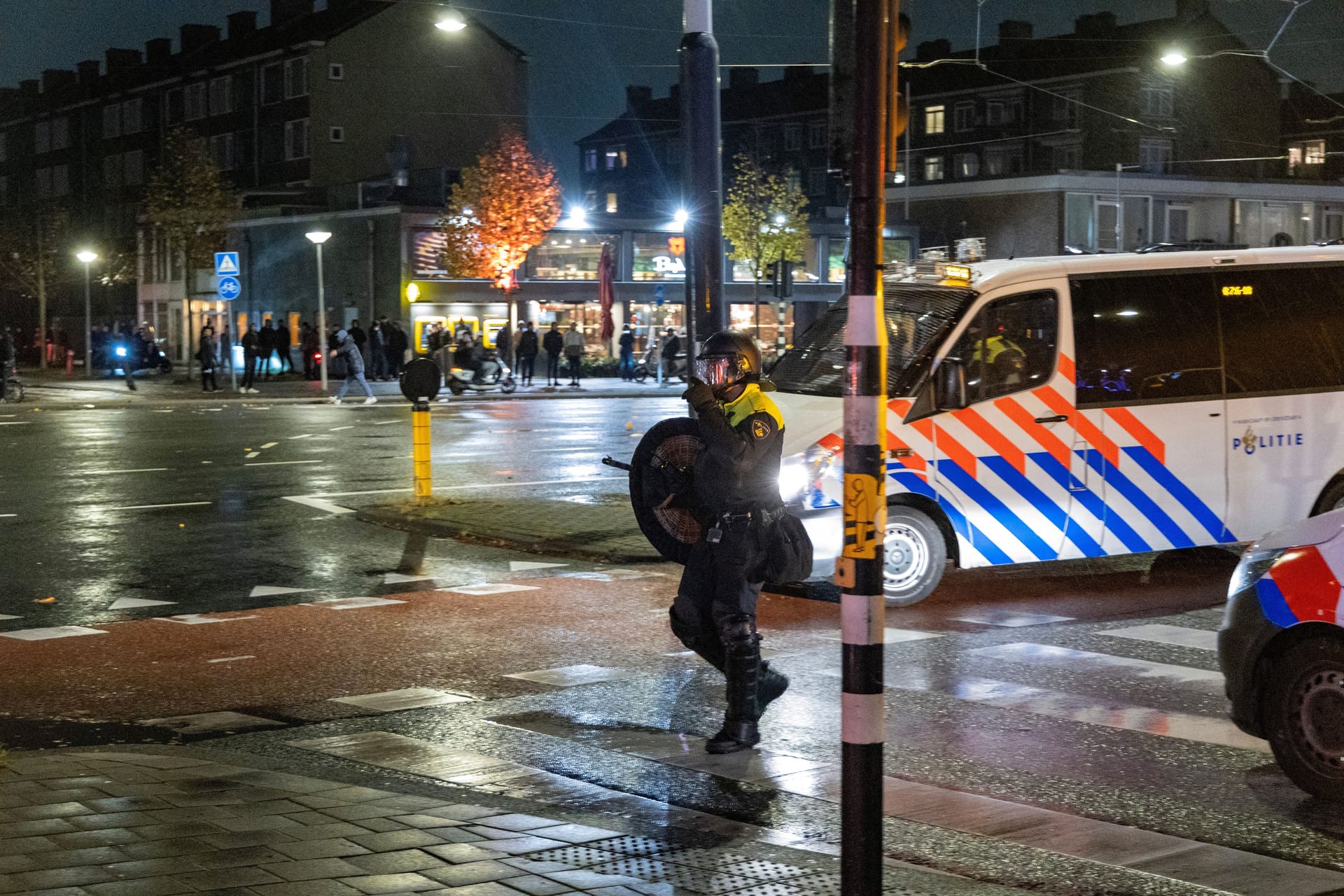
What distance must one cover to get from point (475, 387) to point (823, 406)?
2870 centimetres

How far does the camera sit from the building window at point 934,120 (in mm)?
73938

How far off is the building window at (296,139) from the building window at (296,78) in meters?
1.10

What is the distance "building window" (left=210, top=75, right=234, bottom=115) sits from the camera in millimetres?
67188

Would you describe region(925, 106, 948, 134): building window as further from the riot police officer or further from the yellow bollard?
the riot police officer

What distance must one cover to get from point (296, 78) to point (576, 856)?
6238cm

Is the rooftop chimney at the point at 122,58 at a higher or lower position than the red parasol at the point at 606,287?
higher

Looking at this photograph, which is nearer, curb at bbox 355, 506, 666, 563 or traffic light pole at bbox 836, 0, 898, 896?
traffic light pole at bbox 836, 0, 898, 896

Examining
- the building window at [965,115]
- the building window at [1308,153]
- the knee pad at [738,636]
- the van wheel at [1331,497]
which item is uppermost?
the building window at [965,115]

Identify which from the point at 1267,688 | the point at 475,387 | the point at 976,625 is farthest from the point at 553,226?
the point at 1267,688

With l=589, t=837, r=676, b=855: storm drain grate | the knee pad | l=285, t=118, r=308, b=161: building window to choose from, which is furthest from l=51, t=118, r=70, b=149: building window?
l=589, t=837, r=676, b=855: storm drain grate

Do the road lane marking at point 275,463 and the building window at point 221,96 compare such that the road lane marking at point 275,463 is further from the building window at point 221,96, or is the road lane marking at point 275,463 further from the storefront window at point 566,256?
the building window at point 221,96

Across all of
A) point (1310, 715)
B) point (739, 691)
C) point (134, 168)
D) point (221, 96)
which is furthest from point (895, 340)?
point (134, 168)

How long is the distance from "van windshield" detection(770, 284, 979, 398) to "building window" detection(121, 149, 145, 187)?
68.3m

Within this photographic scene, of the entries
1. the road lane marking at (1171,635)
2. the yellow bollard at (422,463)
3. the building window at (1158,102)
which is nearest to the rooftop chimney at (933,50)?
the building window at (1158,102)
